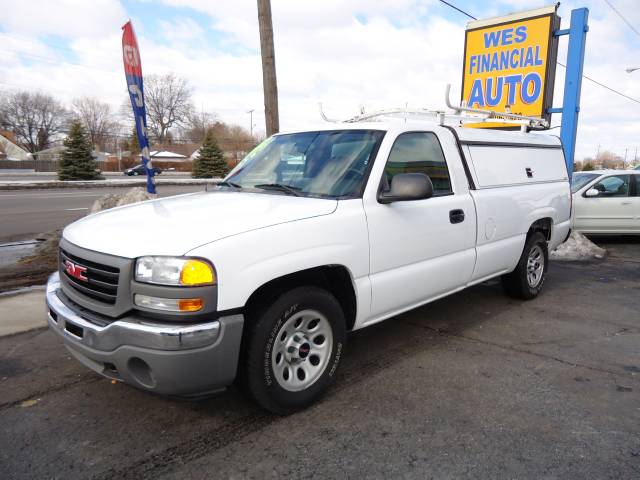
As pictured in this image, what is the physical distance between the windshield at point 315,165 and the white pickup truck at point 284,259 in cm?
1

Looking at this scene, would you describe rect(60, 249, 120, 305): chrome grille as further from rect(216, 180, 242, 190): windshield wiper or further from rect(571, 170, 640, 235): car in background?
rect(571, 170, 640, 235): car in background

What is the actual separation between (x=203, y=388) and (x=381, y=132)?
2250 mm

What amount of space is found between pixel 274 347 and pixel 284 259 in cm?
53

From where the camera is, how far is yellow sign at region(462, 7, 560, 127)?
Answer: 9.36 metres

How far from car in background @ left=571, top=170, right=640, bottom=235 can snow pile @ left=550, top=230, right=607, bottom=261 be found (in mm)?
1010

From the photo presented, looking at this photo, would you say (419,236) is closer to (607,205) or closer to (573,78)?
(573,78)

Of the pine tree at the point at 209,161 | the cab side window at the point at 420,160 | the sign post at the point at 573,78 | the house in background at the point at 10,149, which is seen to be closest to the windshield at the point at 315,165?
the cab side window at the point at 420,160

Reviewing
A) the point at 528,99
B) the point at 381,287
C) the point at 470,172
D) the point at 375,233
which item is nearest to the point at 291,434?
the point at 381,287

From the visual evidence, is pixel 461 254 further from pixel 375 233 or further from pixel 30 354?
pixel 30 354

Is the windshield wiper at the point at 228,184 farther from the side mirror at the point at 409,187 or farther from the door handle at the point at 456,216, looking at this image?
the door handle at the point at 456,216

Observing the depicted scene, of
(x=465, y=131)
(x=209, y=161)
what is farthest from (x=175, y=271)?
(x=209, y=161)

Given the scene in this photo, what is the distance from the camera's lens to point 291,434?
9.18ft

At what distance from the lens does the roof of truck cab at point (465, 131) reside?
3771 mm

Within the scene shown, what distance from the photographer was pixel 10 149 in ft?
266
